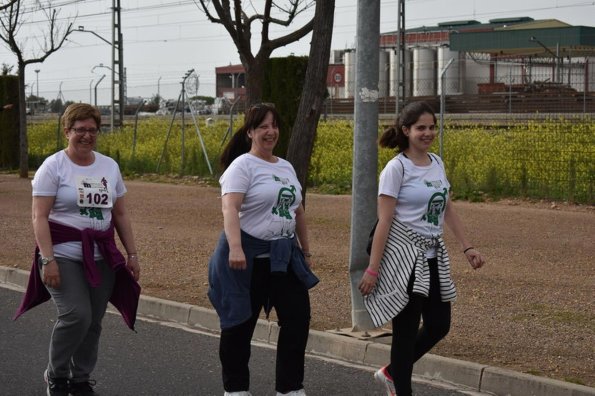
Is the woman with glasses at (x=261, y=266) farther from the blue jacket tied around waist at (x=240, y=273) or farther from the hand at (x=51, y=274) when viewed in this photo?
the hand at (x=51, y=274)

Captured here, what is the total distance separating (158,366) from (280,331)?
6.38ft

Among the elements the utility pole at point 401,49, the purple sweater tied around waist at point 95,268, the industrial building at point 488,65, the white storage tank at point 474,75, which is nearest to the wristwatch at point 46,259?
the purple sweater tied around waist at point 95,268

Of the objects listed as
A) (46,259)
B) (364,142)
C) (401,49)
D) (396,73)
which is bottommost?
(46,259)

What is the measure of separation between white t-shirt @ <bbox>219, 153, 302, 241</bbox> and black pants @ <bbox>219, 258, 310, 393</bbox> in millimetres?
185

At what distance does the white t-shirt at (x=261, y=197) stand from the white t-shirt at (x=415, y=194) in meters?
0.52

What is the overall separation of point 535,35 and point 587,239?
2600 cm

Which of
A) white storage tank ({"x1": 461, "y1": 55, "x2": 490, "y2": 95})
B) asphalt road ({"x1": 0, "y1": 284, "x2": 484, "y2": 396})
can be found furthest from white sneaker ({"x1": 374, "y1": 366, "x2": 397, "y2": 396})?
white storage tank ({"x1": 461, "y1": 55, "x2": 490, "y2": 95})

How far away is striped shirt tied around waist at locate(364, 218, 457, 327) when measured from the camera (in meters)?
5.96

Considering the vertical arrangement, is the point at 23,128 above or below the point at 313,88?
below

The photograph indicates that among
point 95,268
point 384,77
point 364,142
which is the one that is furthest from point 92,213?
point 384,77

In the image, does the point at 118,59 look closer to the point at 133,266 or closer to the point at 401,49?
the point at 401,49

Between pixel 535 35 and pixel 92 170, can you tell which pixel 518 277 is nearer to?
pixel 92 170

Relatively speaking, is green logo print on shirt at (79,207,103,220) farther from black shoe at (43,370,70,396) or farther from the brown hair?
black shoe at (43,370,70,396)

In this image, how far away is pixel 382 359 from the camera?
777cm
